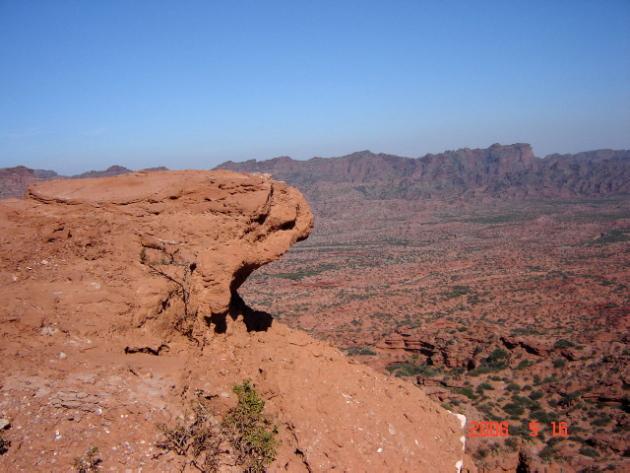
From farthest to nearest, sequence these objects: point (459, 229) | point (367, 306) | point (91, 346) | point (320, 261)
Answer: point (459, 229), point (320, 261), point (367, 306), point (91, 346)

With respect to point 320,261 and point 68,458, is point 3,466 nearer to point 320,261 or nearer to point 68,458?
point 68,458

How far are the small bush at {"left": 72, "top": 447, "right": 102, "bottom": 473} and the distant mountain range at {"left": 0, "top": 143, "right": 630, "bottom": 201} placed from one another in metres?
132

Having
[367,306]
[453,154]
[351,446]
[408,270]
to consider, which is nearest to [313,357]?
[351,446]

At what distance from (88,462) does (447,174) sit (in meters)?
163

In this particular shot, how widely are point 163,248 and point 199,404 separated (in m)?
2.49

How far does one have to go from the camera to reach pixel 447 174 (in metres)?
159

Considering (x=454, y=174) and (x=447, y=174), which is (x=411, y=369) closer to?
(x=447, y=174)

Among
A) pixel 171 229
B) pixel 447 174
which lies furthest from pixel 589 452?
pixel 447 174

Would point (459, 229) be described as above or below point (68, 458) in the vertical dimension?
below

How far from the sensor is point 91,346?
19.2ft

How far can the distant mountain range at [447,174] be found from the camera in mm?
136375

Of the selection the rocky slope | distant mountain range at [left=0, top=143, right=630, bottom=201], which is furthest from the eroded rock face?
distant mountain range at [left=0, top=143, right=630, bottom=201]
